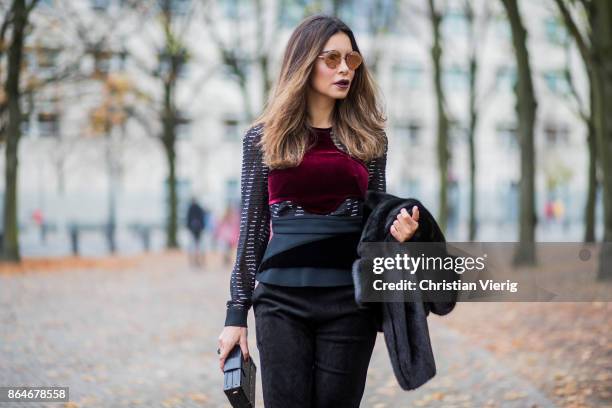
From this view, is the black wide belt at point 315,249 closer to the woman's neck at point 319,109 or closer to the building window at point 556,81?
the woman's neck at point 319,109

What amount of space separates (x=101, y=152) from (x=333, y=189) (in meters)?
47.1

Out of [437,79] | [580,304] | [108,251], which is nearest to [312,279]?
[580,304]

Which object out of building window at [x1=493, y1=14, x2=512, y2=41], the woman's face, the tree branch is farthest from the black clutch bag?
building window at [x1=493, y1=14, x2=512, y2=41]

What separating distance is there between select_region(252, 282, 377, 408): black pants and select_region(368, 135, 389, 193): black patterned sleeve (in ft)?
1.46

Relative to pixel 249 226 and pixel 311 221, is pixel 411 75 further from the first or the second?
pixel 311 221

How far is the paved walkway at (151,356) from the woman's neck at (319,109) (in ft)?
13.1

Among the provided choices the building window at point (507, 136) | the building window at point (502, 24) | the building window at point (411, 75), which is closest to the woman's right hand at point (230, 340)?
the building window at point (502, 24)

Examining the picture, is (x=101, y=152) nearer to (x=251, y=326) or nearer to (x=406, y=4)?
(x=406, y=4)

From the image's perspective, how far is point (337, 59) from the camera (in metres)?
2.82

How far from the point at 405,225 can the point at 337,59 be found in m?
0.69

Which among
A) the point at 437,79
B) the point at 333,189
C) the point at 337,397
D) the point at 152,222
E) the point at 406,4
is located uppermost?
the point at 406,4

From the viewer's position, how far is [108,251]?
31.3 metres

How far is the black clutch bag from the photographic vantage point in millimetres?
2641

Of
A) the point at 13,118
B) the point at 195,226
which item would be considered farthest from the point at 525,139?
the point at 13,118
